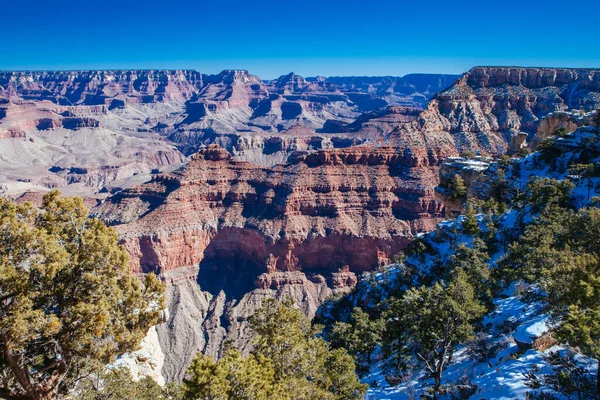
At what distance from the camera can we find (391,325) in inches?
1006

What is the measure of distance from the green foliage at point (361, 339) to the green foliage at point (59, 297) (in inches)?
889

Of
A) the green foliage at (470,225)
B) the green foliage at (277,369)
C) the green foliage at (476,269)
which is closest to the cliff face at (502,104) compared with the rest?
the green foliage at (470,225)

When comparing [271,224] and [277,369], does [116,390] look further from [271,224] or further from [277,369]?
[271,224]

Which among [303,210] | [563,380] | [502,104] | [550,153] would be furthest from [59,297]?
[502,104]

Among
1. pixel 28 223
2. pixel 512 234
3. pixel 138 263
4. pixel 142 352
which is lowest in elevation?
pixel 138 263

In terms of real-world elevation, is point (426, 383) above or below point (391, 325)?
below

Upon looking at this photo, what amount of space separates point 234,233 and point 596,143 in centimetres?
6444

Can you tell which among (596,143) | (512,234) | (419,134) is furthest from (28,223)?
(419,134)

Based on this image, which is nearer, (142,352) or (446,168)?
(142,352)

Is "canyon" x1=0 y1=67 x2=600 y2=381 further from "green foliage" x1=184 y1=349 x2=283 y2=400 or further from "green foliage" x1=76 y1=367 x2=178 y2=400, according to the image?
"green foliage" x1=184 y1=349 x2=283 y2=400

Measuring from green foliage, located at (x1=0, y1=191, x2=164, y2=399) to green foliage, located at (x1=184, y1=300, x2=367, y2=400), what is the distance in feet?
10.4

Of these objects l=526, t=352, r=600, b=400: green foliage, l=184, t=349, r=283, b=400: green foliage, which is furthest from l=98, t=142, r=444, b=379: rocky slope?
l=184, t=349, r=283, b=400: green foliage

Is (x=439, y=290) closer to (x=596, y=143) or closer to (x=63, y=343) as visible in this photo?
(x=63, y=343)

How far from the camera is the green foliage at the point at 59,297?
11375 millimetres
